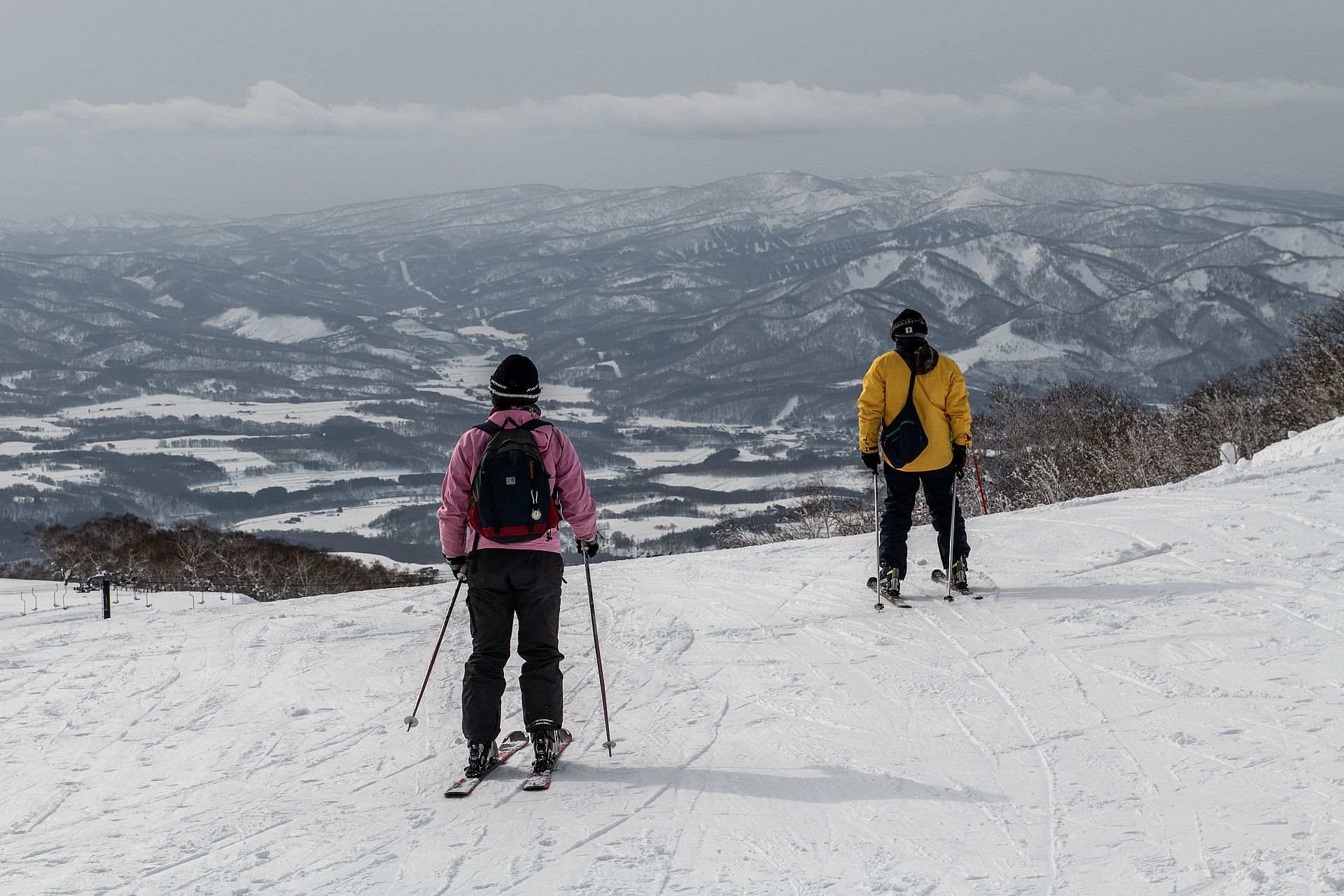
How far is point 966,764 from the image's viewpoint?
4977 mm

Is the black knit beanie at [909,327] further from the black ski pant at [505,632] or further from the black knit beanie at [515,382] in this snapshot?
the black ski pant at [505,632]

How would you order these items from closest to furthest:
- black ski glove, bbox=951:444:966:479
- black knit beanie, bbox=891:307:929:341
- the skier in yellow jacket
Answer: black knit beanie, bbox=891:307:929:341 → the skier in yellow jacket → black ski glove, bbox=951:444:966:479

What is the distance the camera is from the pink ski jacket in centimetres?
510

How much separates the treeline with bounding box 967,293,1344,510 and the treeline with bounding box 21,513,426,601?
31.9 metres

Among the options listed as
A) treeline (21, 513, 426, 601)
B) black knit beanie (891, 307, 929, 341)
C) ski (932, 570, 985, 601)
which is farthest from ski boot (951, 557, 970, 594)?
treeline (21, 513, 426, 601)

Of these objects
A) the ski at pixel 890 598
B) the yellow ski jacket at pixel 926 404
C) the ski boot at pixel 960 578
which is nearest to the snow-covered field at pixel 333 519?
the ski at pixel 890 598

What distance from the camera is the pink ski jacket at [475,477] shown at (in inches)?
201

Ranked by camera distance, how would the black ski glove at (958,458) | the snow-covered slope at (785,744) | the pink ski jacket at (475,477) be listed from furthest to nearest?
1. the black ski glove at (958,458)
2. the pink ski jacket at (475,477)
3. the snow-covered slope at (785,744)

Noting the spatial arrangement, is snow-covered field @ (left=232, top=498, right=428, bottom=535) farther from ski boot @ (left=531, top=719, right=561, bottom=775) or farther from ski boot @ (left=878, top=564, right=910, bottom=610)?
ski boot @ (left=531, top=719, right=561, bottom=775)

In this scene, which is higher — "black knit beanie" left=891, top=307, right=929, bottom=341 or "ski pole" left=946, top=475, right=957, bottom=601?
"black knit beanie" left=891, top=307, right=929, bottom=341

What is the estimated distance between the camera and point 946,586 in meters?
8.33

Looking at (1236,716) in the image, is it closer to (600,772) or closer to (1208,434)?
(600,772)

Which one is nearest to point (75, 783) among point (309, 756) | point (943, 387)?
point (309, 756)

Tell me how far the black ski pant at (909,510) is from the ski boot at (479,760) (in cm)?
383
